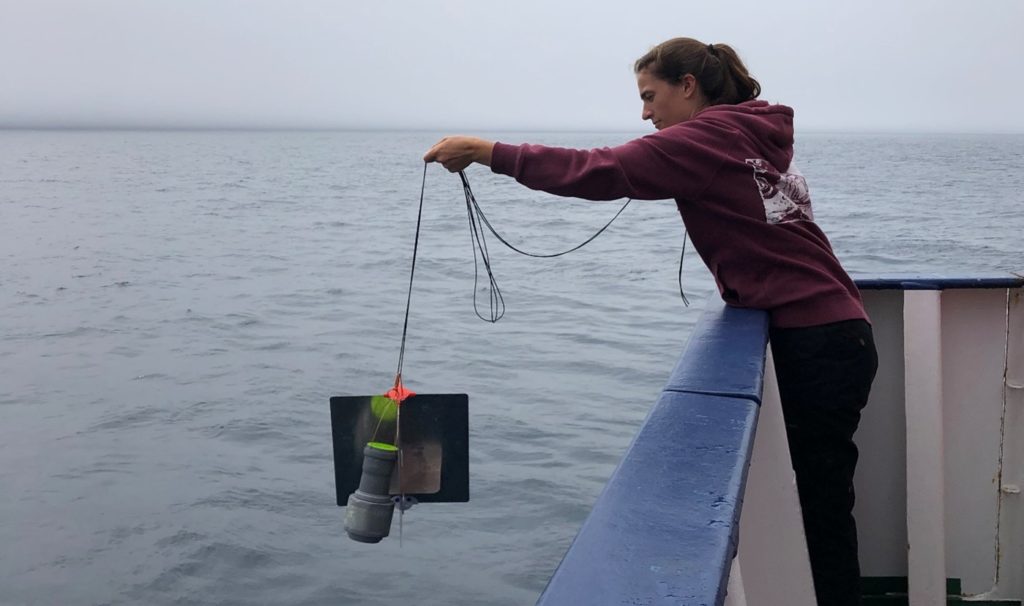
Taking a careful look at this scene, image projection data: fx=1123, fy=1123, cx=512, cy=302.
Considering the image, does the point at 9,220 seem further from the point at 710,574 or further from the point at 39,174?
the point at 710,574

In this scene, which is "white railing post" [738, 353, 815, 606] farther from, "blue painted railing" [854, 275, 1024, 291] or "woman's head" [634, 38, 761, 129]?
"blue painted railing" [854, 275, 1024, 291]

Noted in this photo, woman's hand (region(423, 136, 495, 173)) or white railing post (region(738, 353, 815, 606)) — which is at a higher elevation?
woman's hand (region(423, 136, 495, 173))

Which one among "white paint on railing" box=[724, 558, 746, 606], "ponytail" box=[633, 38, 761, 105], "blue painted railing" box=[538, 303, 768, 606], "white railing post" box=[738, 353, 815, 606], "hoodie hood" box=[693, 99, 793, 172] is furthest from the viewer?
"ponytail" box=[633, 38, 761, 105]

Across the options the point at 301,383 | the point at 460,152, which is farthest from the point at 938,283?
the point at 301,383

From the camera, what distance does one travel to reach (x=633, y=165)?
235cm

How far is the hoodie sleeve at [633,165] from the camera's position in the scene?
7.70 ft

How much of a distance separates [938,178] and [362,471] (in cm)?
4727

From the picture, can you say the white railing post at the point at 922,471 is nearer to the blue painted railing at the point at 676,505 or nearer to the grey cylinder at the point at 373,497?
the blue painted railing at the point at 676,505

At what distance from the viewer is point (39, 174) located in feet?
198

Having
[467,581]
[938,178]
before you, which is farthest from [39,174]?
[467,581]

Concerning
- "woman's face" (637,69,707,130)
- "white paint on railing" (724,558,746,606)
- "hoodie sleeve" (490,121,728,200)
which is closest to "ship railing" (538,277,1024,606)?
"hoodie sleeve" (490,121,728,200)

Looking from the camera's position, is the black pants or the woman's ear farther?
the woman's ear

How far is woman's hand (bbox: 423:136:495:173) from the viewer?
96.3 inches

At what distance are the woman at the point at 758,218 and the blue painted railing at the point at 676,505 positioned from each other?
0.48m
